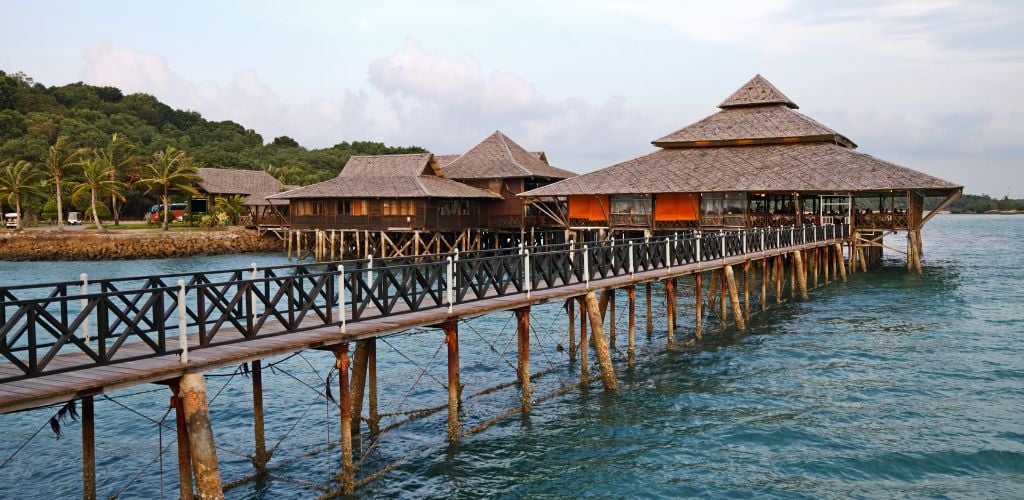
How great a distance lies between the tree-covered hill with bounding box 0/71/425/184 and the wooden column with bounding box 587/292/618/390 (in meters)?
64.0

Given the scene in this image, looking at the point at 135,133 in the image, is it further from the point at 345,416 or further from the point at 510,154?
the point at 345,416

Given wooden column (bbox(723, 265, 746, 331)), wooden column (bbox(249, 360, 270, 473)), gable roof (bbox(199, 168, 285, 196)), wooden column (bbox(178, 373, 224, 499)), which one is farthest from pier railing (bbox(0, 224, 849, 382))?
gable roof (bbox(199, 168, 285, 196))

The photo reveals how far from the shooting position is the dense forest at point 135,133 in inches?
3113

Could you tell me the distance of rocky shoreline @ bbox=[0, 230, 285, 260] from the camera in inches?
2195

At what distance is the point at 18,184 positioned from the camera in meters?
62.5

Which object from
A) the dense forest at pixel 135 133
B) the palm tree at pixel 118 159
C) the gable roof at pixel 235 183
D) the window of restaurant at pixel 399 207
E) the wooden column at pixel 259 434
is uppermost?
the dense forest at pixel 135 133

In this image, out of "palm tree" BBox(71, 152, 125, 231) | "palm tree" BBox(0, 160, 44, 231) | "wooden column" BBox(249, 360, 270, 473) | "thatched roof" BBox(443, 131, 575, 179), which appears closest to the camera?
"wooden column" BBox(249, 360, 270, 473)

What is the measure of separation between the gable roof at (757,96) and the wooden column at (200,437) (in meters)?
45.7

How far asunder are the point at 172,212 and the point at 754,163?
172ft

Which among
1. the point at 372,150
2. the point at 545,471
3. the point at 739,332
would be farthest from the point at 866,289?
the point at 372,150

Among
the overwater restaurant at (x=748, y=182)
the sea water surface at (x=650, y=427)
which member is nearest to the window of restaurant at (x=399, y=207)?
the overwater restaurant at (x=748, y=182)

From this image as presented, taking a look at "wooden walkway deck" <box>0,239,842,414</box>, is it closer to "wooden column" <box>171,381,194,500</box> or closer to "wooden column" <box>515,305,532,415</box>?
"wooden column" <box>515,305,532,415</box>

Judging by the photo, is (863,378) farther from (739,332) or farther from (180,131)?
Result: (180,131)

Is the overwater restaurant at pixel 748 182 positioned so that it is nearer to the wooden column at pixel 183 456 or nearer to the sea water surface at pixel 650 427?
the sea water surface at pixel 650 427
